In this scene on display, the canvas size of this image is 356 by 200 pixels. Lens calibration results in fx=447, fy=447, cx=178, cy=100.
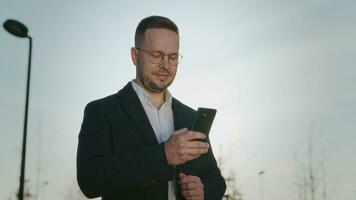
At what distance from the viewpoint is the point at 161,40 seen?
3.04 metres

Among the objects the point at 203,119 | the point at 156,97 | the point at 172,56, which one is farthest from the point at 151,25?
the point at 203,119

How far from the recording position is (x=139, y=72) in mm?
3156

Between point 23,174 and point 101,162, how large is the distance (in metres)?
7.91

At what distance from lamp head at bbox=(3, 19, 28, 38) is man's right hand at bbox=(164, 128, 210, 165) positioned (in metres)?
8.08

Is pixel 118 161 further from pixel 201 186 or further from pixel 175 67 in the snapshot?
pixel 175 67

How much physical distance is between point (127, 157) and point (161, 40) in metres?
0.92

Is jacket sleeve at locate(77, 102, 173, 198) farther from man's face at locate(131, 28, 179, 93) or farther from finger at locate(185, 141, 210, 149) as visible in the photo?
man's face at locate(131, 28, 179, 93)

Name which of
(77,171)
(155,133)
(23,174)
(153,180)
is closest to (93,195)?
(77,171)

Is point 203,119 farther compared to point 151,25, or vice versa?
point 151,25

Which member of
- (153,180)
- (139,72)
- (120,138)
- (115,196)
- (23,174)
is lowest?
(23,174)

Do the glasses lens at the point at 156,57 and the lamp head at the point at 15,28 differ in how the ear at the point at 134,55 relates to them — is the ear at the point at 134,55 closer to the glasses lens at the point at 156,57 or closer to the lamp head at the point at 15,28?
the glasses lens at the point at 156,57

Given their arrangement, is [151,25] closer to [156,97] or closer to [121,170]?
[156,97]

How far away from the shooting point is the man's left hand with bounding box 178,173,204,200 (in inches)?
108

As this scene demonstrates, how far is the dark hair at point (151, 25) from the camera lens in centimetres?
310
